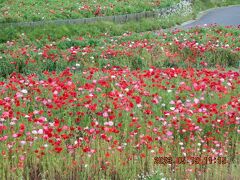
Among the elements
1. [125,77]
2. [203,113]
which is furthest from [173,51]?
[203,113]

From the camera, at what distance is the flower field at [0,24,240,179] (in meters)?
5.84

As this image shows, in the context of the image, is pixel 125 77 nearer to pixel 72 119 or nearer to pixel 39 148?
pixel 72 119

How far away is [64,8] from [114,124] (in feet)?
55.5

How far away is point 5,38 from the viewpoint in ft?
57.1

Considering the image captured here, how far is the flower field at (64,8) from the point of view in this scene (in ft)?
68.5

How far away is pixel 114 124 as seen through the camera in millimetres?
7160
